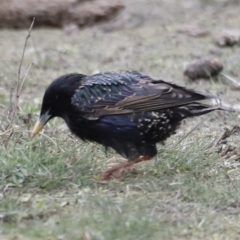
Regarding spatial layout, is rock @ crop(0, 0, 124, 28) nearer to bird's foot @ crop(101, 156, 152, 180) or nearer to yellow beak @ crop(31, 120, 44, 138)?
yellow beak @ crop(31, 120, 44, 138)

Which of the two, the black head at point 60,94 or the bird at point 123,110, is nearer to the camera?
the bird at point 123,110

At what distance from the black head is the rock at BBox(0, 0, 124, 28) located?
15.4ft

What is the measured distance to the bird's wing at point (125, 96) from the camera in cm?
465

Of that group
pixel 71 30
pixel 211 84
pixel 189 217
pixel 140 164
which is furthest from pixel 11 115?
pixel 71 30

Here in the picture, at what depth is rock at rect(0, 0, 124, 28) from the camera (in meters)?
9.33

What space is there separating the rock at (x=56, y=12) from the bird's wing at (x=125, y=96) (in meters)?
4.79

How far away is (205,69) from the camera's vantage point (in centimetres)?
727

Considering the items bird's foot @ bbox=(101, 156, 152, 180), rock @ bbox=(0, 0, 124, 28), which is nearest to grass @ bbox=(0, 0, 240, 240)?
bird's foot @ bbox=(101, 156, 152, 180)

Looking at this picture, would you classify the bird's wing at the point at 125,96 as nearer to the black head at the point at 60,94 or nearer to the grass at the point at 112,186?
the black head at the point at 60,94

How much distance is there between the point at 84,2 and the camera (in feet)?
31.7

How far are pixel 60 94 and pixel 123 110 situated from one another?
41 centimetres

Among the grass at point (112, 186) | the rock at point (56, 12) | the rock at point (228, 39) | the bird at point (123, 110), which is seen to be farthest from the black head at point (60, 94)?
the rock at point (56, 12)

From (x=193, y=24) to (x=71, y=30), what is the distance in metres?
1.50

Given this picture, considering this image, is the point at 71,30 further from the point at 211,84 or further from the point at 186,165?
the point at 186,165
